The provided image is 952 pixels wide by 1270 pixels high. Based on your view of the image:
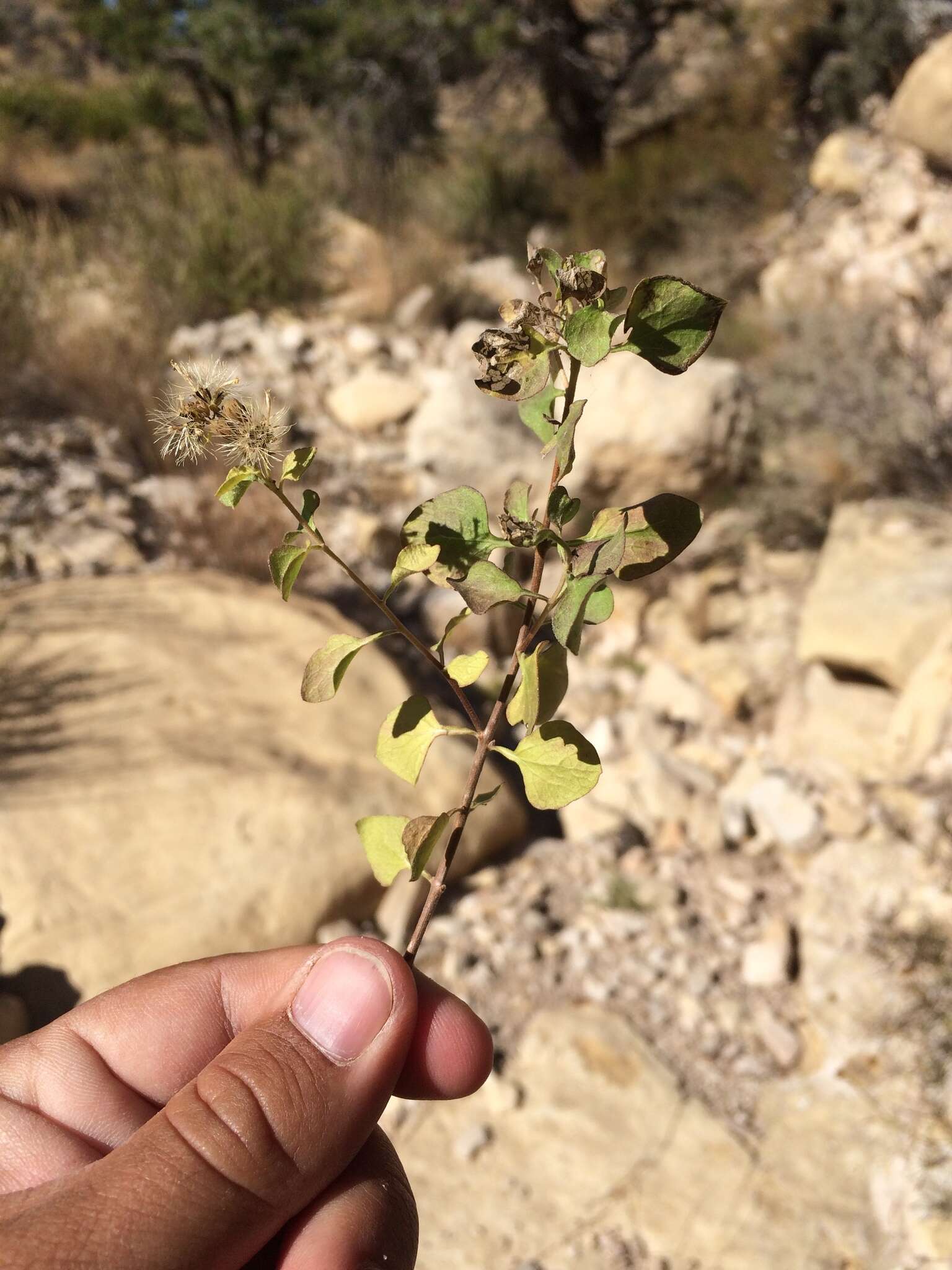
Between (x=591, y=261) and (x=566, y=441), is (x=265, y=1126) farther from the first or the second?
(x=591, y=261)

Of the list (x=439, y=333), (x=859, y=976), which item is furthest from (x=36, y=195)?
(x=859, y=976)

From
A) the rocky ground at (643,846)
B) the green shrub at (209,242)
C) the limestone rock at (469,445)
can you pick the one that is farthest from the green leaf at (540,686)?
the green shrub at (209,242)

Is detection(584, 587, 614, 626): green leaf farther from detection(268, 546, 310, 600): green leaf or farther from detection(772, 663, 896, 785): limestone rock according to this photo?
detection(772, 663, 896, 785): limestone rock

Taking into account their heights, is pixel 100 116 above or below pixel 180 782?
above

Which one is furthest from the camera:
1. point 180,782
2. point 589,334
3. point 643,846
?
point 643,846

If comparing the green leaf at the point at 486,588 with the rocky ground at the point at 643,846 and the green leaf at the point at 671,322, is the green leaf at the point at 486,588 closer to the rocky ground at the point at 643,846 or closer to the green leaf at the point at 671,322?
the green leaf at the point at 671,322

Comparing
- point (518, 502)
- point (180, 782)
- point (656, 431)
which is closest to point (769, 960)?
point (180, 782)

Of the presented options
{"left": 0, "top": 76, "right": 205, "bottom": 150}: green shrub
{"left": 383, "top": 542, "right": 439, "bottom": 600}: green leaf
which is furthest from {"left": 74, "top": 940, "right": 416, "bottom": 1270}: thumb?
{"left": 0, "top": 76, "right": 205, "bottom": 150}: green shrub
